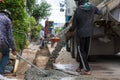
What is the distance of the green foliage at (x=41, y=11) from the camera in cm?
4394

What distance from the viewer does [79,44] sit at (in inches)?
408

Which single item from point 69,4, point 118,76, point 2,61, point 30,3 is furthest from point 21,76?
point 30,3

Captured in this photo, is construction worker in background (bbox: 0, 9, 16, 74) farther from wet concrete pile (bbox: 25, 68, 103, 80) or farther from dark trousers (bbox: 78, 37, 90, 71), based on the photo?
dark trousers (bbox: 78, 37, 90, 71)

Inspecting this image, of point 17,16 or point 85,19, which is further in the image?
point 17,16

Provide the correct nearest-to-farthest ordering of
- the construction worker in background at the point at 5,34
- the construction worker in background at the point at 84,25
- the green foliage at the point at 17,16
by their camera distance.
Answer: the construction worker in background at the point at 5,34, the construction worker in background at the point at 84,25, the green foliage at the point at 17,16

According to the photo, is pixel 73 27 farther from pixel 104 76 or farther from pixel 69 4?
pixel 69 4

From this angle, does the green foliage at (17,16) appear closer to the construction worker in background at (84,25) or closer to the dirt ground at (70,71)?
the dirt ground at (70,71)

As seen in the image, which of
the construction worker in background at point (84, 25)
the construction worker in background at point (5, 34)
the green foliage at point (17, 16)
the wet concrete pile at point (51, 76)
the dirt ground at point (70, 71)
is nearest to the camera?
the construction worker in background at point (5, 34)

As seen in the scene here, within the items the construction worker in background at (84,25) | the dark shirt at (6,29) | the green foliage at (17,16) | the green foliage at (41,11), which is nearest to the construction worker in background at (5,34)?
the dark shirt at (6,29)

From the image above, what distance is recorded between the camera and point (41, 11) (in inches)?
1736

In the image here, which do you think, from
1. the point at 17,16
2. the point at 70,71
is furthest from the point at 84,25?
the point at 17,16

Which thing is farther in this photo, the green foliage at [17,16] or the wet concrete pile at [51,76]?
the green foliage at [17,16]

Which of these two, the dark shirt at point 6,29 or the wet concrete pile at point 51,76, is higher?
the dark shirt at point 6,29

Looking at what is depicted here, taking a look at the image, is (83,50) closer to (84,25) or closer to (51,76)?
(84,25)
